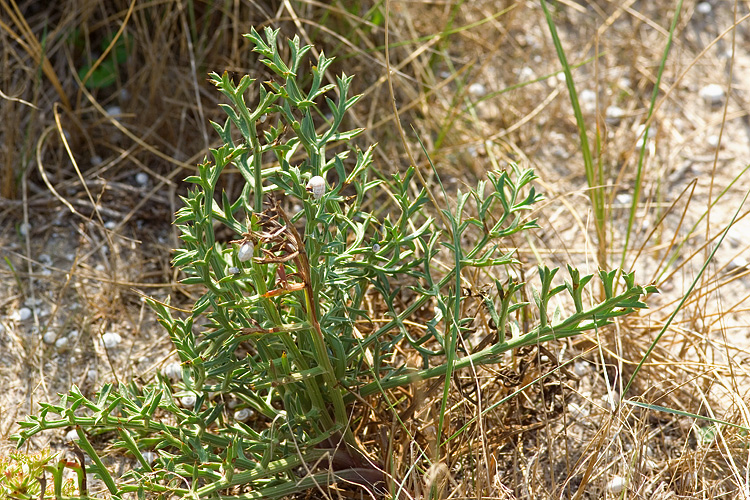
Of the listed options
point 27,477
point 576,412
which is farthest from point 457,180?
point 27,477

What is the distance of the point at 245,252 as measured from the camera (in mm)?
950

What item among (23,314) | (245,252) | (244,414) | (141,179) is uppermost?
(245,252)

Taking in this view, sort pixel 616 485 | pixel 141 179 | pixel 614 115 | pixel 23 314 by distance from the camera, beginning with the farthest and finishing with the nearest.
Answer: pixel 614 115, pixel 141 179, pixel 23 314, pixel 616 485

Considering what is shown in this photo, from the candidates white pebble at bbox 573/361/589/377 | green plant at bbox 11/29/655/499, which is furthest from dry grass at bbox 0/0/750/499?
green plant at bbox 11/29/655/499

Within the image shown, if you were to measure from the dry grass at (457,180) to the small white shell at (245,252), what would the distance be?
0.45 meters

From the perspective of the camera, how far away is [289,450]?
1213 millimetres

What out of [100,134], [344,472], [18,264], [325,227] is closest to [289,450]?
[344,472]

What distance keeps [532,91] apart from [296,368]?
58.6 inches

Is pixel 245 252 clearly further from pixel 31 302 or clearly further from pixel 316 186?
pixel 31 302

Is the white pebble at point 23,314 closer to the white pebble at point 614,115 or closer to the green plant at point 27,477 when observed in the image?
the green plant at point 27,477

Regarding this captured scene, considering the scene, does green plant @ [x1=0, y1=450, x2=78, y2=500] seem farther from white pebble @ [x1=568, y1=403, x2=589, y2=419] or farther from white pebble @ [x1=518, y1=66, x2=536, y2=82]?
white pebble @ [x1=518, y1=66, x2=536, y2=82]

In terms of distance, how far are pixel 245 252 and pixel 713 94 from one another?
195 centimetres

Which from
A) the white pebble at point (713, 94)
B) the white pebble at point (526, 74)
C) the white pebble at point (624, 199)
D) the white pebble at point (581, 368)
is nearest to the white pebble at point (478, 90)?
the white pebble at point (526, 74)

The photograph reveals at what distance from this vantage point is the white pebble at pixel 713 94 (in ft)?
7.70
